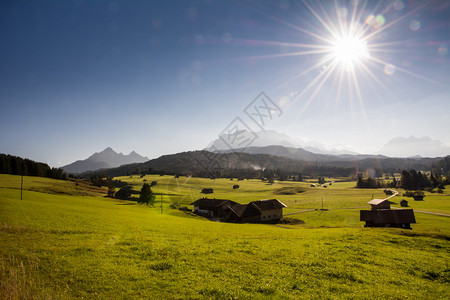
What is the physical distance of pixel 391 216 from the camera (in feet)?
176

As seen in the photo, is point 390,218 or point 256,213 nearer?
point 390,218

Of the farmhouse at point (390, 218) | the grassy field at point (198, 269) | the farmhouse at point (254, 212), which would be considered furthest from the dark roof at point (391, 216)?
the grassy field at point (198, 269)

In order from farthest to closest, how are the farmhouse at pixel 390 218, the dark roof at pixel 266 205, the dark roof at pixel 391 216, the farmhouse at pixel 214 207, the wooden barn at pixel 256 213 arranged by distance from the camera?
the farmhouse at pixel 214 207 → the dark roof at pixel 266 205 → the wooden barn at pixel 256 213 → the dark roof at pixel 391 216 → the farmhouse at pixel 390 218

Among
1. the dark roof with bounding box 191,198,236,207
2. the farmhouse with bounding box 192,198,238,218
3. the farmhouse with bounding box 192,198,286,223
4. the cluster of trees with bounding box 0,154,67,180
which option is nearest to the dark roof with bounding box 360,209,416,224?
the farmhouse with bounding box 192,198,286,223

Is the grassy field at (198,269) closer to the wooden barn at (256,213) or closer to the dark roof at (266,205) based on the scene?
the wooden barn at (256,213)

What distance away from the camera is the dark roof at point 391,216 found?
52094 millimetres

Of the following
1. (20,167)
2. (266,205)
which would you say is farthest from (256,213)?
(20,167)

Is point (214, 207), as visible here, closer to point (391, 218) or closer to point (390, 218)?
point (390, 218)

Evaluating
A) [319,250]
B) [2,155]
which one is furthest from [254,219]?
[2,155]

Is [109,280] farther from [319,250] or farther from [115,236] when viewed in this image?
[319,250]

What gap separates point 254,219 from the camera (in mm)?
68625

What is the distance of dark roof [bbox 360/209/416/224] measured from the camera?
2051 inches

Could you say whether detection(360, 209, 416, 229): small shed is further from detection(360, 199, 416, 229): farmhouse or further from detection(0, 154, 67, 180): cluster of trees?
detection(0, 154, 67, 180): cluster of trees

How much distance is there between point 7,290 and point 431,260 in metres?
30.9
